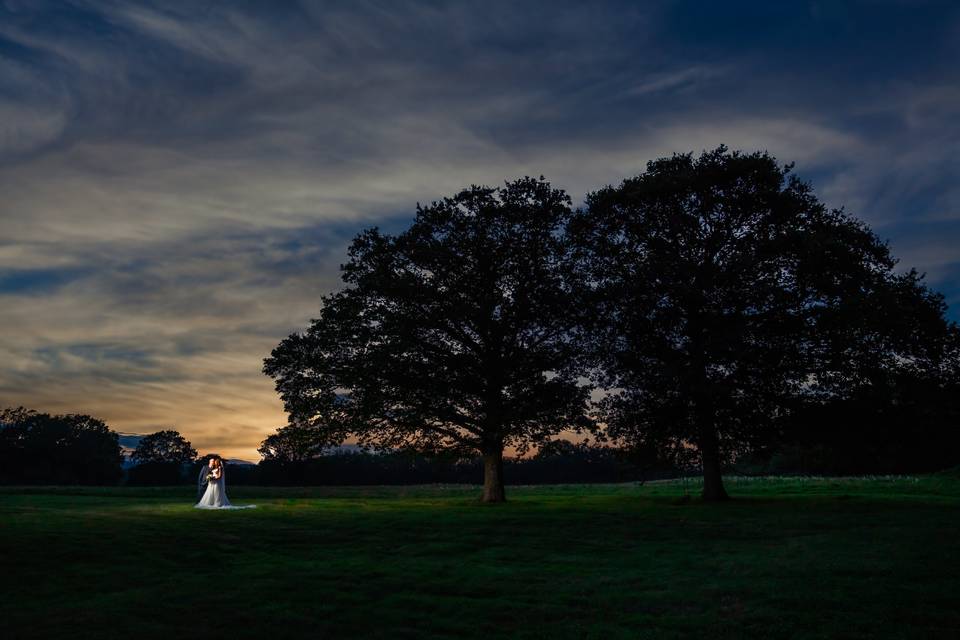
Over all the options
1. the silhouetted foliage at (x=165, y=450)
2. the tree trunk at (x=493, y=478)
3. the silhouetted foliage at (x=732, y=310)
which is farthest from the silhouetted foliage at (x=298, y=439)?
the silhouetted foliage at (x=165, y=450)

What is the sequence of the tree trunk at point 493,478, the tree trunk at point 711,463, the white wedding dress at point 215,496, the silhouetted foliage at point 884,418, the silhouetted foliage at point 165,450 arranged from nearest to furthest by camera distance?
the silhouetted foliage at point 884,418 → the white wedding dress at point 215,496 → the tree trunk at point 711,463 → the tree trunk at point 493,478 → the silhouetted foliage at point 165,450

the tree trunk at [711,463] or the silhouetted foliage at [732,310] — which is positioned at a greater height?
the silhouetted foliage at [732,310]

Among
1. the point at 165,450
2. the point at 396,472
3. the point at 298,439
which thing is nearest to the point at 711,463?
the point at 298,439

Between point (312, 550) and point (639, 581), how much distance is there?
411 inches

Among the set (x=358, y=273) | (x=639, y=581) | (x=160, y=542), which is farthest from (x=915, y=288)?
(x=160, y=542)

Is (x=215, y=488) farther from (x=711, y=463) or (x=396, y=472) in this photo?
(x=396, y=472)

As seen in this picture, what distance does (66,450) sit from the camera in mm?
116125

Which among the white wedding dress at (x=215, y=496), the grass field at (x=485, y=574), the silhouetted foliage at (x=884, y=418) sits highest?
the silhouetted foliage at (x=884, y=418)

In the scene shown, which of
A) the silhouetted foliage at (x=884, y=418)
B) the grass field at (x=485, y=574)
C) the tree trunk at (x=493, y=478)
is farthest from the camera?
the tree trunk at (x=493, y=478)

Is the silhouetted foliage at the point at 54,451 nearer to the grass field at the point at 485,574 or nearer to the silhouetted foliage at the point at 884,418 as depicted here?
the grass field at the point at 485,574

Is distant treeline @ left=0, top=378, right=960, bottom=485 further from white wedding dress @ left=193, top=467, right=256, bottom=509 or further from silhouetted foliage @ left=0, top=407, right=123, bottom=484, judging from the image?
white wedding dress @ left=193, top=467, right=256, bottom=509

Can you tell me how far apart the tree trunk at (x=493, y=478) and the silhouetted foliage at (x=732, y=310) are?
707 centimetres

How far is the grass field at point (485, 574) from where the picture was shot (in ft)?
44.2

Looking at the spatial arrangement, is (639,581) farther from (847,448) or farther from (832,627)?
(847,448)
